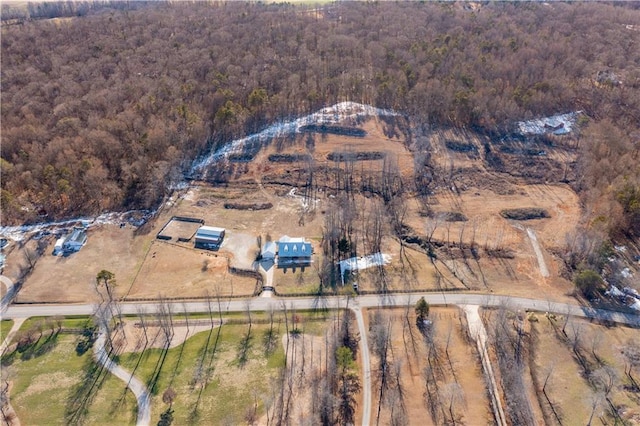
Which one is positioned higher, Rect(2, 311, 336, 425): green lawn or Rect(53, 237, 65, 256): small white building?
Rect(53, 237, 65, 256): small white building

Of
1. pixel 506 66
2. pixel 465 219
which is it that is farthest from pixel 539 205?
pixel 506 66

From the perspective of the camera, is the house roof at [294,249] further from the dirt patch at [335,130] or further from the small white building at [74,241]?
the dirt patch at [335,130]

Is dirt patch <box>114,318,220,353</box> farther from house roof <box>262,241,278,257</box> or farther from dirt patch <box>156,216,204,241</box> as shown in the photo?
dirt patch <box>156,216,204,241</box>

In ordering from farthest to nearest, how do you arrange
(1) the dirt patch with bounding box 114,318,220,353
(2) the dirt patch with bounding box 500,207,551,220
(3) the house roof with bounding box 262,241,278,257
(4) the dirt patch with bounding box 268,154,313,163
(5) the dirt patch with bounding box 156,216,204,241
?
(4) the dirt patch with bounding box 268,154,313,163 < (2) the dirt patch with bounding box 500,207,551,220 < (5) the dirt patch with bounding box 156,216,204,241 < (3) the house roof with bounding box 262,241,278,257 < (1) the dirt patch with bounding box 114,318,220,353

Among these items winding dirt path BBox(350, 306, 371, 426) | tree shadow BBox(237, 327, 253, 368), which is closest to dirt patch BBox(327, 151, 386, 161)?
winding dirt path BBox(350, 306, 371, 426)

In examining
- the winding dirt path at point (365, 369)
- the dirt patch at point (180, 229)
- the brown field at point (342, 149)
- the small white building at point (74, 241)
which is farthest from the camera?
the brown field at point (342, 149)

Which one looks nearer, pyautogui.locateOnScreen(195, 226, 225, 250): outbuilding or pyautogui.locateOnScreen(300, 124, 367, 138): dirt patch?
pyautogui.locateOnScreen(195, 226, 225, 250): outbuilding

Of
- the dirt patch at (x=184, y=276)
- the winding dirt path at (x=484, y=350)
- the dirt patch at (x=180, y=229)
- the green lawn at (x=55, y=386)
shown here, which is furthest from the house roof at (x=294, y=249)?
the green lawn at (x=55, y=386)
